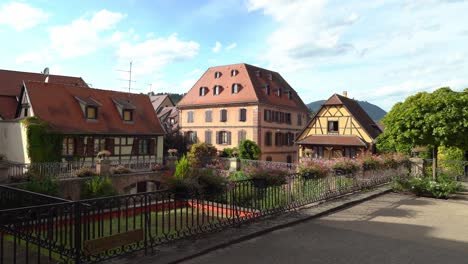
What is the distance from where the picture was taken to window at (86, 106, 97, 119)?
1062 inches

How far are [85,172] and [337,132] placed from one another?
76.2ft

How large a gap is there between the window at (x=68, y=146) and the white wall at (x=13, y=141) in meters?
2.39

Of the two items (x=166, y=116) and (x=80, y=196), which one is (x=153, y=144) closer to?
(x=80, y=196)

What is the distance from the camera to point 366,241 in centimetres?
729

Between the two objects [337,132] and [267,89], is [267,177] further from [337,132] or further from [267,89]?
[267,89]

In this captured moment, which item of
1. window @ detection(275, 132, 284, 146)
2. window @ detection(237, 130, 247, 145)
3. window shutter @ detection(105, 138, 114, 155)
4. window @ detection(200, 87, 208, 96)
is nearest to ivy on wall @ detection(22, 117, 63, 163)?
window shutter @ detection(105, 138, 114, 155)

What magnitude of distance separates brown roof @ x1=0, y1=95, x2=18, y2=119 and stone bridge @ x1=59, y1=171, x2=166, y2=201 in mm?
12870

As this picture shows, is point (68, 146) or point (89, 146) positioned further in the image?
point (89, 146)

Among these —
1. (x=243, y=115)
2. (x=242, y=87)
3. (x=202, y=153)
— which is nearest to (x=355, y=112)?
(x=243, y=115)

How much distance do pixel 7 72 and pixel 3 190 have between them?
101 feet

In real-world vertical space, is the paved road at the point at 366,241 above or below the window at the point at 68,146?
below

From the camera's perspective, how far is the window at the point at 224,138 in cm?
4050

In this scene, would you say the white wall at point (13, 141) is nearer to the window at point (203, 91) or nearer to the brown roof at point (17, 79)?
the brown roof at point (17, 79)

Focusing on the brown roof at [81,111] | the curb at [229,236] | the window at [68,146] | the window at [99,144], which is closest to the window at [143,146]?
the brown roof at [81,111]
